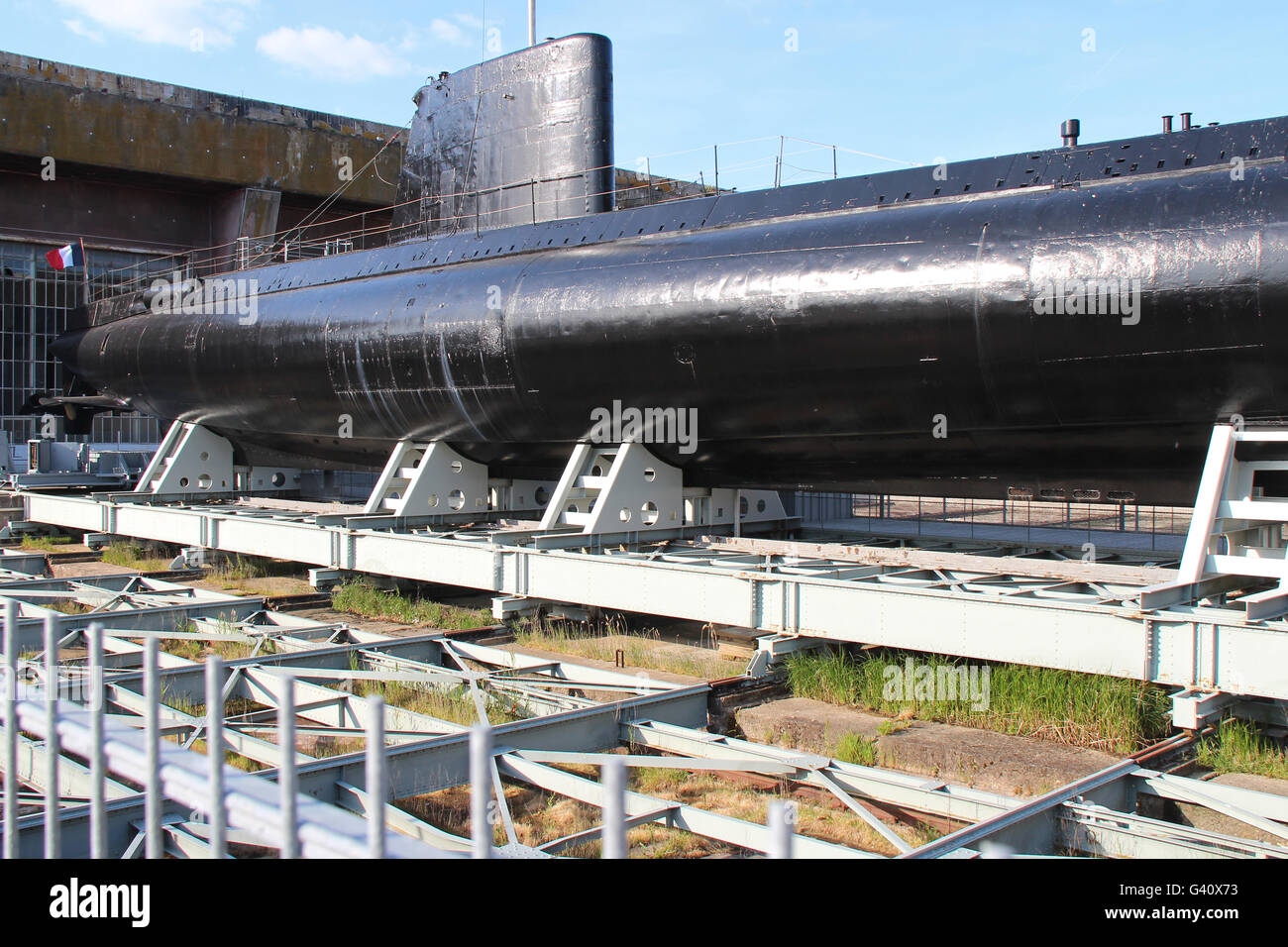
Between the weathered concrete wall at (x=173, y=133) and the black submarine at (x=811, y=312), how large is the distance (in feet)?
54.2

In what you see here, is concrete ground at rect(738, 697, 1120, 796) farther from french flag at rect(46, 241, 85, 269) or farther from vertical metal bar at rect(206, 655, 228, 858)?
french flag at rect(46, 241, 85, 269)

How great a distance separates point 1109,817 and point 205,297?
19.5 m

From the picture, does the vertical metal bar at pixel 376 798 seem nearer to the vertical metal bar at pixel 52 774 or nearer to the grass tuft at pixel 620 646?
the vertical metal bar at pixel 52 774

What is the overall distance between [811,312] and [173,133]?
2775 centimetres

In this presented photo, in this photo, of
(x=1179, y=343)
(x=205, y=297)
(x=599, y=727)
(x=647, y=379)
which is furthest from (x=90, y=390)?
(x=1179, y=343)

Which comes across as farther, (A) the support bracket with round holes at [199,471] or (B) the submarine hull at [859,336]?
(A) the support bracket with round holes at [199,471]

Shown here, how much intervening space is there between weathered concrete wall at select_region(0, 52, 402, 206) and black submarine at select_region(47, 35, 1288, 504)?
1652 cm

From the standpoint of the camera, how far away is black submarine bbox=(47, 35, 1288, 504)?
9492 mm

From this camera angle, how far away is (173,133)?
3275 cm

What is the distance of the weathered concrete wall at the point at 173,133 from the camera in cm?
3056

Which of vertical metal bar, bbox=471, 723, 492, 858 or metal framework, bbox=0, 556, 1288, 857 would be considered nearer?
vertical metal bar, bbox=471, 723, 492, 858

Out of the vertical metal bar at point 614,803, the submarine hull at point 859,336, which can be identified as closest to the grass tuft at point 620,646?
the submarine hull at point 859,336

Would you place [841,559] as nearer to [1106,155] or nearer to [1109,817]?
[1106,155]

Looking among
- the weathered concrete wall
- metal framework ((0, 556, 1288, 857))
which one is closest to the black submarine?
metal framework ((0, 556, 1288, 857))
